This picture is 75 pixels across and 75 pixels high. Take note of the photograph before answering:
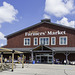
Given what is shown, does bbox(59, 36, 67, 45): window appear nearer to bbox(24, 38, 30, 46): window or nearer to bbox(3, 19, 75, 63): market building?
bbox(3, 19, 75, 63): market building

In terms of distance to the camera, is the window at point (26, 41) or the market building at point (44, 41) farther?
the window at point (26, 41)

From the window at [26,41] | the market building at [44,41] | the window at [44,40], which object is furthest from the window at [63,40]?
the window at [26,41]

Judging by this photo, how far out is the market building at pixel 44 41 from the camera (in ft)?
95.5

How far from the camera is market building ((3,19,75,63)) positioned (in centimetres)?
2911

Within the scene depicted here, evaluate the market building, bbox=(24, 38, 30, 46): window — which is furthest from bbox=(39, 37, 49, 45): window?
bbox=(24, 38, 30, 46): window

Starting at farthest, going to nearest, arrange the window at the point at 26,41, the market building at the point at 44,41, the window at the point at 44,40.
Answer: the window at the point at 26,41
the window at the point at 44,40
the market building at the point at 44,41

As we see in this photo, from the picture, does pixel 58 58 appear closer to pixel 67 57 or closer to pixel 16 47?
pixel 67 57

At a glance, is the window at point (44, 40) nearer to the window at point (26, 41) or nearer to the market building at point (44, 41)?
the market building at point (44, 41)

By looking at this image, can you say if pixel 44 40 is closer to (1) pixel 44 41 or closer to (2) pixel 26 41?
(1) pixel 44 41

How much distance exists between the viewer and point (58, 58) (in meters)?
29.4

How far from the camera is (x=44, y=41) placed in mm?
30797

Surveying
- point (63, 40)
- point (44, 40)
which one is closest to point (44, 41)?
point (44, 40)

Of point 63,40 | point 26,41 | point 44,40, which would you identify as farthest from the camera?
point 26,41

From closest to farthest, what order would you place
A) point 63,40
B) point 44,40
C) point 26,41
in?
point 63,40
point 44,40
point 26,41
